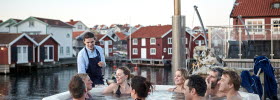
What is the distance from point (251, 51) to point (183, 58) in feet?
30.9

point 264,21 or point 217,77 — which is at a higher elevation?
point 264,21

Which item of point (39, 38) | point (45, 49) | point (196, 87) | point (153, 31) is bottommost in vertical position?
point (196, 87)

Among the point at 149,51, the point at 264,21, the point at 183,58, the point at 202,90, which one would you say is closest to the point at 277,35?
the point at 183,58

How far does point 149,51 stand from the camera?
192 feet

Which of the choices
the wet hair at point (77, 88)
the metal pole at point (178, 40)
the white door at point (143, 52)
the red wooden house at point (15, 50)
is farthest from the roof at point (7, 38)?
the wet hair at point (77, 88)

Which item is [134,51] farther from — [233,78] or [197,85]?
[197,85]

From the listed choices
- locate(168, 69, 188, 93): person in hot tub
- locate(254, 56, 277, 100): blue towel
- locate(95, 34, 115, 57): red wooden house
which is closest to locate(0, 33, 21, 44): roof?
locate(95, 34, 115, 57): red wooden house

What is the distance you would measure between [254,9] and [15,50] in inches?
1121

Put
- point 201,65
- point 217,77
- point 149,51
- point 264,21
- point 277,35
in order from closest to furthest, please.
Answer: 1. point 217,77
2. point 201,65
3. point 277,35
4. point 264,21
5. point 149,51

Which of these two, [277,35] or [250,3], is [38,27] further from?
[277,35]

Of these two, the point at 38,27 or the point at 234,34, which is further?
the point at 38,27

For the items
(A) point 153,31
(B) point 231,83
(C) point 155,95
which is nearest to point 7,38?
(A) point 153,31

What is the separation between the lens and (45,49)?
51.3m

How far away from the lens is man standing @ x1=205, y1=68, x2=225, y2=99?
600cm
